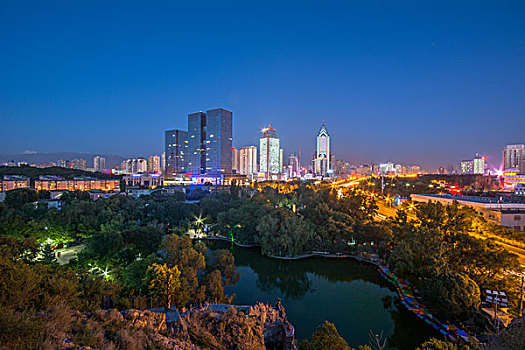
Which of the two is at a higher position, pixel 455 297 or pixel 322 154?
pixel 322 154

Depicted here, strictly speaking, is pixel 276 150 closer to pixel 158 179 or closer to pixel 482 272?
pixel 158 179

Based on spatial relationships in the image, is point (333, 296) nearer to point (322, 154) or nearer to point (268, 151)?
point (268, 151)

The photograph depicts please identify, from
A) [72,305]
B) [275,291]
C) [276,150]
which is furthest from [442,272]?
[276,150]

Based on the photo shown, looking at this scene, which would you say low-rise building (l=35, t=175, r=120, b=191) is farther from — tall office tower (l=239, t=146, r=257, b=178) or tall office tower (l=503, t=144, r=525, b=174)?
tall office tower (l=503, t=144, r=525, b=174)

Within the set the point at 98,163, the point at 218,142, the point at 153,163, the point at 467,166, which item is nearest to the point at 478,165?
the point at 467,166

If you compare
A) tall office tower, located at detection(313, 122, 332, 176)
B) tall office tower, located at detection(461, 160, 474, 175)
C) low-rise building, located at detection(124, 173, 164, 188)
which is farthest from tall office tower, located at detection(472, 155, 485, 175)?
low-rise building, located at detection(124, 173, 164, 188)

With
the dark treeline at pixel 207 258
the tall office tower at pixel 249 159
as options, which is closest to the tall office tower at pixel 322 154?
the tall office tower at pixel 249 159
